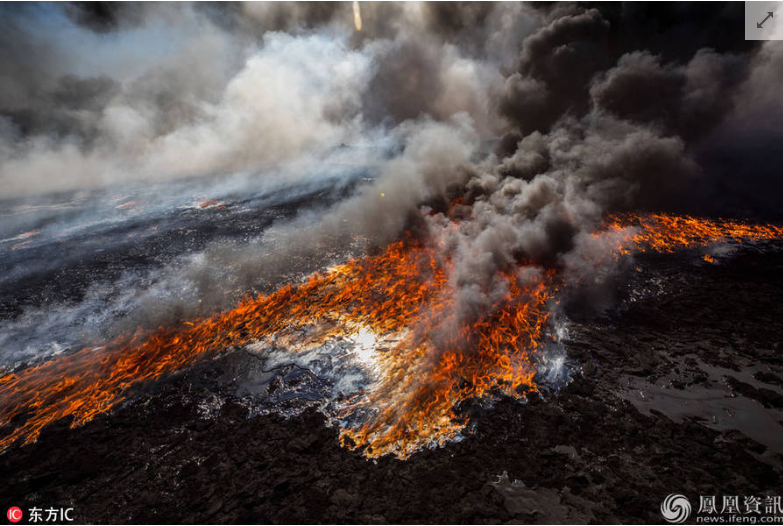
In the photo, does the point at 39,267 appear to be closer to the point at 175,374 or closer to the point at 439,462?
the point at 175,374

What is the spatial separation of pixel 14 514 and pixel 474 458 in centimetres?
832

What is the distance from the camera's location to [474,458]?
222 inches

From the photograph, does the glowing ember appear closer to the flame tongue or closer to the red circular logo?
the flame tongue

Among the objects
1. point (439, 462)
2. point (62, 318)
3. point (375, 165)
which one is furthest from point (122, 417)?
point (375, 165)

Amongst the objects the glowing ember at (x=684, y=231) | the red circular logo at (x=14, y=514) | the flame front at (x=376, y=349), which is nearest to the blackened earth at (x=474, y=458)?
the red circular logo at (x=14, y=514)

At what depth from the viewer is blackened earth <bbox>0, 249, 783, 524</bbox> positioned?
4.96 m

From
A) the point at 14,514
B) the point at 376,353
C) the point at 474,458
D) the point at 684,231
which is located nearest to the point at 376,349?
the point at 376,353

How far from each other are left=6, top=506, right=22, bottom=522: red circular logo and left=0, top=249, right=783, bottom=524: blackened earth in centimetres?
8

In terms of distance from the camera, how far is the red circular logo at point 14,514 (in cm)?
517

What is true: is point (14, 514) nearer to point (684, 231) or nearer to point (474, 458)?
point (474, 458)

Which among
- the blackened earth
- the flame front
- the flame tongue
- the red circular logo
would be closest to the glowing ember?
the flame front

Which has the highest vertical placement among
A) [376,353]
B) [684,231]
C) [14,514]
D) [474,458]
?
[14,514]

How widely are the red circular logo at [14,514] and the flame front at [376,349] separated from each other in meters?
1.73

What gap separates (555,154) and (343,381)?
1676 centimetres
